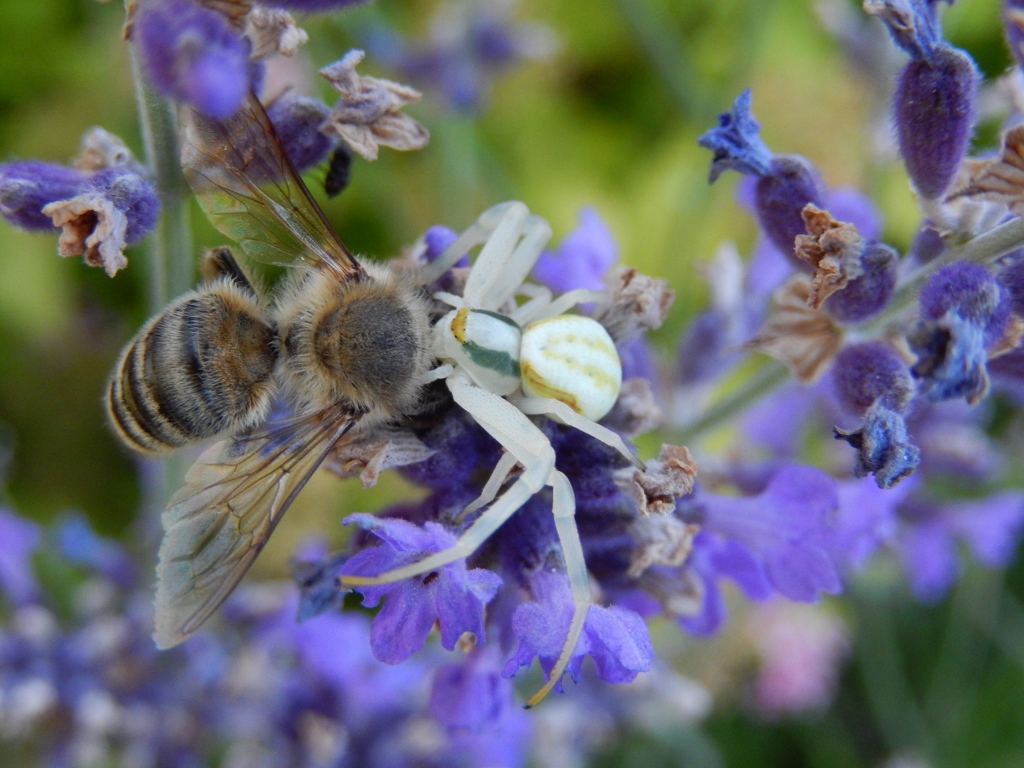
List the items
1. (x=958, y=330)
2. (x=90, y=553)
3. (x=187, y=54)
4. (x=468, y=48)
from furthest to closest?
(x=468, y=48), (x=90, y=553), (x=958, y=330), (x=187, y=54)

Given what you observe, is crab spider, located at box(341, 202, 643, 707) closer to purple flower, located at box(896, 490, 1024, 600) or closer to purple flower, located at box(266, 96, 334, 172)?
purple flower, located at box(266, 96, 334, 172)

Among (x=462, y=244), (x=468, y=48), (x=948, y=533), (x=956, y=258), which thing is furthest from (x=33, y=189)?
(x=948, y=533)

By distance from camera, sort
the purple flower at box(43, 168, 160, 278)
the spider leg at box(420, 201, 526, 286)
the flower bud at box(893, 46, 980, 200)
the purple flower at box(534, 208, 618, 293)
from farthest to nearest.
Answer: the purple flower at box(534, 208, 618, 293)
the spider leg at box(420, 201, 526, 286)
the flower bud at box(893, 46, 980, 200)
the purple flower at box(43, 168, 160, 278)

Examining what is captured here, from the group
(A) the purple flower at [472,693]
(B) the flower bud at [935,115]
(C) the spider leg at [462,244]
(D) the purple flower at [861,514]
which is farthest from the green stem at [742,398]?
(A) the purple flower at [472,693]

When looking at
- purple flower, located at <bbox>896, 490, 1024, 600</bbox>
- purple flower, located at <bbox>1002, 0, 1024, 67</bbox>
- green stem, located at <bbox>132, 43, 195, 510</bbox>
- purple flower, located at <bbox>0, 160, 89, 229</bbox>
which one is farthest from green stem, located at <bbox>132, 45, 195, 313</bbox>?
purple flower, located at <bbox>896, 490, 1024, 600</bbox>

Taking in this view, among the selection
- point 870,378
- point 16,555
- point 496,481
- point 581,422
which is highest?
point 870,378

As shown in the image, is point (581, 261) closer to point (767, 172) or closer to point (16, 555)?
point (767, 172)

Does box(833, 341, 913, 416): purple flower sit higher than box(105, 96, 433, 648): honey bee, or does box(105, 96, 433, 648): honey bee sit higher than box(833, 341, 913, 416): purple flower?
box(833, 341, 913, 416): purple flower

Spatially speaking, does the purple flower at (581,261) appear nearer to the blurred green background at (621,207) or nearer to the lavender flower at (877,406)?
the lavender flower at (877,406)
